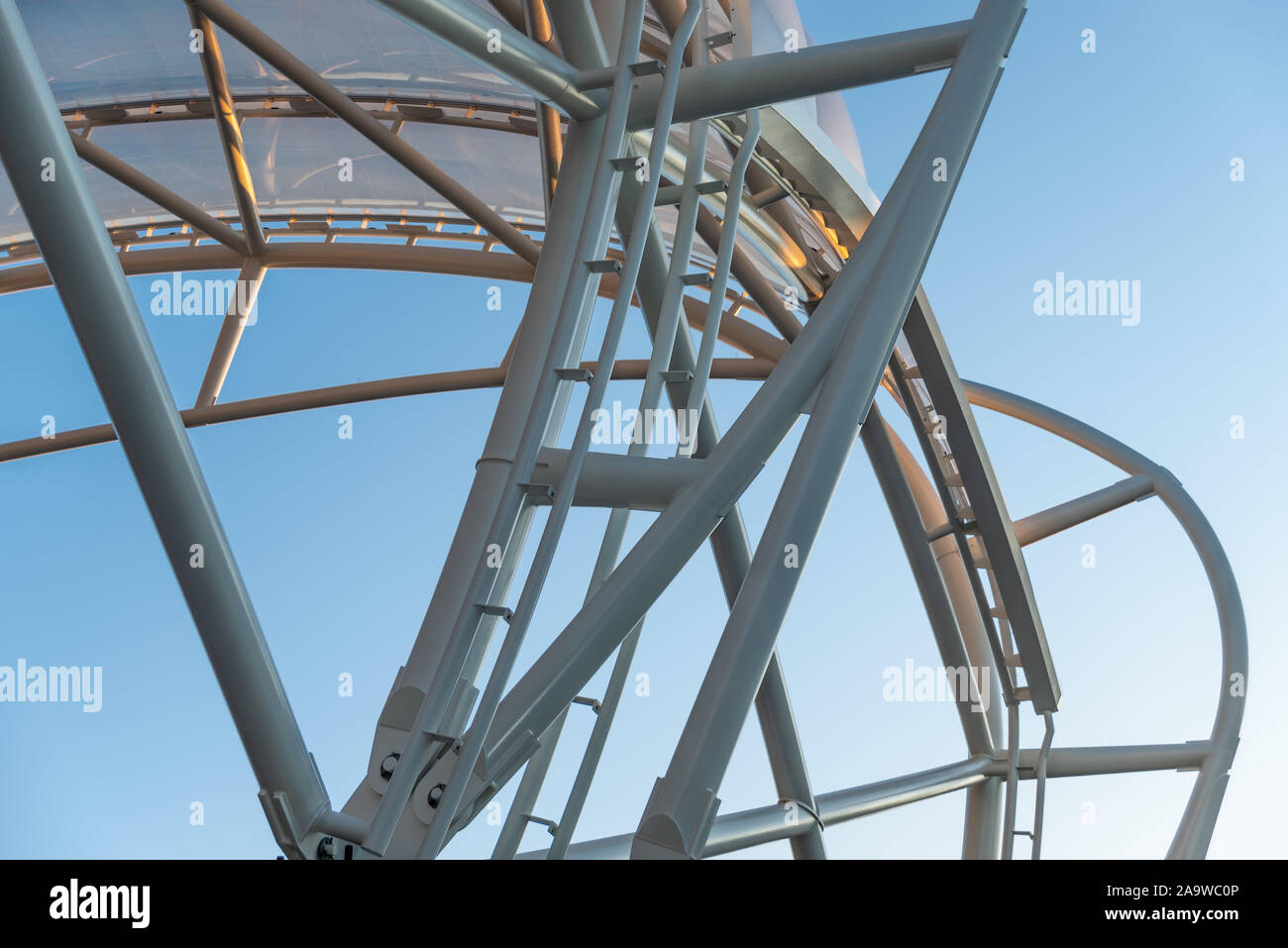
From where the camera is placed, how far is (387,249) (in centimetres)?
1878

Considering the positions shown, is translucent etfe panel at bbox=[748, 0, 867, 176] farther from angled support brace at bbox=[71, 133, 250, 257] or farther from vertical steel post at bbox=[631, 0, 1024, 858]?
angled support brace at bbox=[71, 133, 250, 257]

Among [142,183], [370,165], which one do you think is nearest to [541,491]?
[142,183]

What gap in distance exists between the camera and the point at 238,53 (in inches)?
669

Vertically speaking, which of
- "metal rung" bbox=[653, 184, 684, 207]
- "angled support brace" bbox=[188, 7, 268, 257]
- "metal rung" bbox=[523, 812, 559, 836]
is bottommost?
"metal rung" bbox=[523, 812, 559, 836]

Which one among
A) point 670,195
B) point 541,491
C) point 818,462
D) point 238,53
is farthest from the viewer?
point 238,53

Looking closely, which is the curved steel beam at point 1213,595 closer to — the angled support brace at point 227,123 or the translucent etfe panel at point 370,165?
the translucent etfe panel at point 370,165

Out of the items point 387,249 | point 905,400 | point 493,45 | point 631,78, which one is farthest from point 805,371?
point 387,249

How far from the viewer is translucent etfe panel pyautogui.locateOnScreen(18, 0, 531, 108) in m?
16.4

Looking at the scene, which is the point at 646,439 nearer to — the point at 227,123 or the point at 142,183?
the point at 227,123

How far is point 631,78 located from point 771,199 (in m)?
3.04

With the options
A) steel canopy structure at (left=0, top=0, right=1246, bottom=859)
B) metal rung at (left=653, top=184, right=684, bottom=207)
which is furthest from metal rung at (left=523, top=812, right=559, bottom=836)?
metal rung at (left=653, top=184, right=684, bottom=207)

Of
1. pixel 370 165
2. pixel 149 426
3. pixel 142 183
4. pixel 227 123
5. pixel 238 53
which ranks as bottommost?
pixel 149 426

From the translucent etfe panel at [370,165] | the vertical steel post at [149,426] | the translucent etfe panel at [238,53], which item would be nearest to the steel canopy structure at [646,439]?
the vertical steel post at [149,426]
